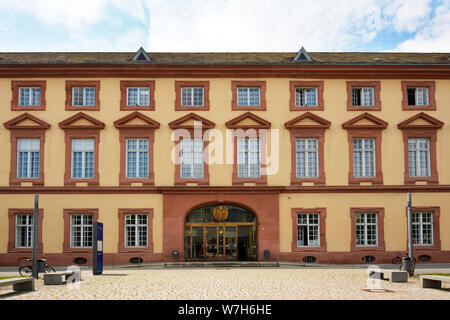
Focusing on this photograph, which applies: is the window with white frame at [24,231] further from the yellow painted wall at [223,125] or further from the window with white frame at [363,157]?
the window with white frame at [363,157]

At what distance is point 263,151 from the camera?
30266mm

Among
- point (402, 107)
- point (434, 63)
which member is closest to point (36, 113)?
point (402, 107)

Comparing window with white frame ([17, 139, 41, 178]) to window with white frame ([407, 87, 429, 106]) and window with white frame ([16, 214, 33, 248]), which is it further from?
window with white frame ([407, 87, 429, 106])

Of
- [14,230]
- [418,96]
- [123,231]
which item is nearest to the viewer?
[14,230]

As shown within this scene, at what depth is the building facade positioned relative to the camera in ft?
97.6

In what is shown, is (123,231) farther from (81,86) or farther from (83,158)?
→ (81,86)

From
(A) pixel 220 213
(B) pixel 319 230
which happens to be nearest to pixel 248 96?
(A) pixel 220 213

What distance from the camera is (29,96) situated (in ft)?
100

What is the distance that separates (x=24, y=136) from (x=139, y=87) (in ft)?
21.1

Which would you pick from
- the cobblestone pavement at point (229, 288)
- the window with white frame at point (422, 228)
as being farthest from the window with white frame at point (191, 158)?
the window with white frame at point (422, 228)

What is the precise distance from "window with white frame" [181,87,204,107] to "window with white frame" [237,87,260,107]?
2004 millimetres

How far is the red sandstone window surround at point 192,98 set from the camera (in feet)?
99.9

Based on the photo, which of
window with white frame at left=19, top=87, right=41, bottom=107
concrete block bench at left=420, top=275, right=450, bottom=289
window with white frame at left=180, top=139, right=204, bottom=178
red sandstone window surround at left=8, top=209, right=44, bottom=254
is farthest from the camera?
window with white frame at left=19, top=87, right=41, bottom=107

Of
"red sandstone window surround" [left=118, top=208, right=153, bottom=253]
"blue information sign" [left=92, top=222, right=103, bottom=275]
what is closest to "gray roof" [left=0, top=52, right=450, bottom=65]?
"red sandstone window surround" [left=118, top=208, right=153, bottom=253]
